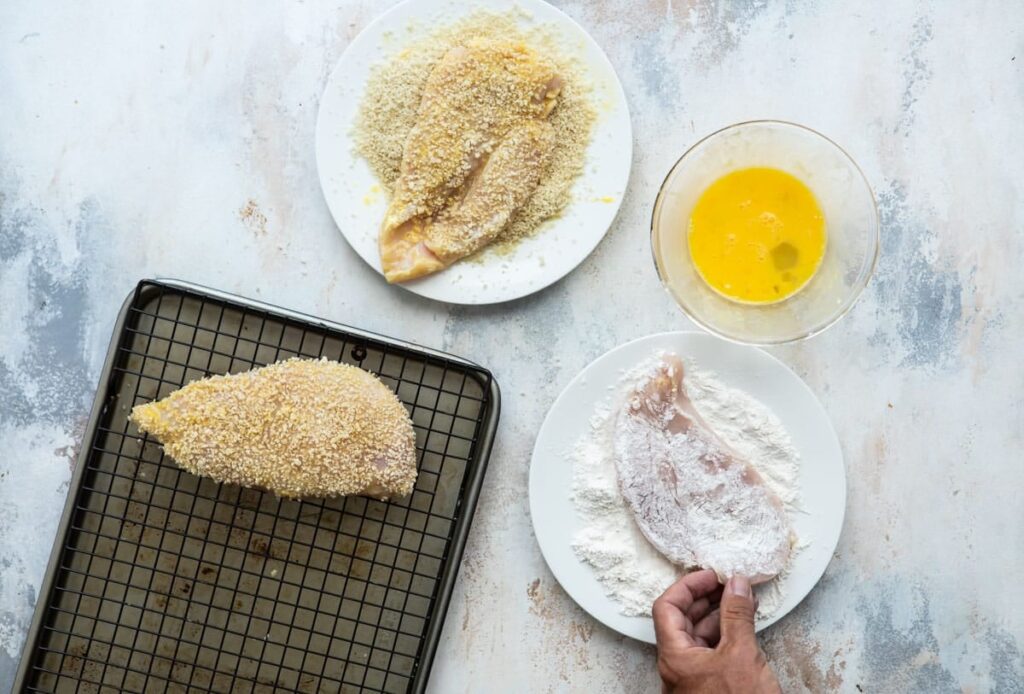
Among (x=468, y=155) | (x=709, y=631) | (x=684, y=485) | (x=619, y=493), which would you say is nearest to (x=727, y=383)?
(x=684, y=485)

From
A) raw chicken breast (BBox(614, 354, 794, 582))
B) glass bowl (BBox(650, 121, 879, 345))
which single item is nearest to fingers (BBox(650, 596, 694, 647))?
raw chicken breast (BBox(614, 354, 794, 582))

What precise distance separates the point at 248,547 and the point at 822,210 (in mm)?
1513

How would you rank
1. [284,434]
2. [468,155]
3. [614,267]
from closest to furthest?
[284,434] → [468,155] → [614,267]

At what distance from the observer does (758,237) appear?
1.94m

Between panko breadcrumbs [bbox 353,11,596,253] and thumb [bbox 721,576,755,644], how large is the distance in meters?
0.94

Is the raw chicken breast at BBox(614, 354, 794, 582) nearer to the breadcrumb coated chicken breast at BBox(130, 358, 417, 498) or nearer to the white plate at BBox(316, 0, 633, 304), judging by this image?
the white plate at BBox(316, 0, 633, 304)

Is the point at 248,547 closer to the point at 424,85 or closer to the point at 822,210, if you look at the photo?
the point at 424,85

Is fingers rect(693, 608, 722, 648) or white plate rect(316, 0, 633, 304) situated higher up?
white plate rect(316, 0, 633, 304)

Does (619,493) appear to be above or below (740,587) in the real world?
above

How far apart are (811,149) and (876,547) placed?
3.17 ft

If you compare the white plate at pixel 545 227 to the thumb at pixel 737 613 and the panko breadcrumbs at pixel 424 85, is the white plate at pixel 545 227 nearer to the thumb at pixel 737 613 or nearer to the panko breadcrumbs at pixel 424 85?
the panko breadcrumbs at pixel 424 85

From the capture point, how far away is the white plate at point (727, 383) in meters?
2.06

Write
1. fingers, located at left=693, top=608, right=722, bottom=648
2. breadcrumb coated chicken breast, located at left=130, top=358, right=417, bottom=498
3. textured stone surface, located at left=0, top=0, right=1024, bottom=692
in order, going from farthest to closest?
textured stone surface, located at left=0, top=0, right=1024, bottom=692, fingers, located at left=693, top=608, right=722, bottom=648, breadcrumb coated chicken breast, located at left=130, top=358, right=417, bottom=498

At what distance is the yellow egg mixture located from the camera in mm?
1939
